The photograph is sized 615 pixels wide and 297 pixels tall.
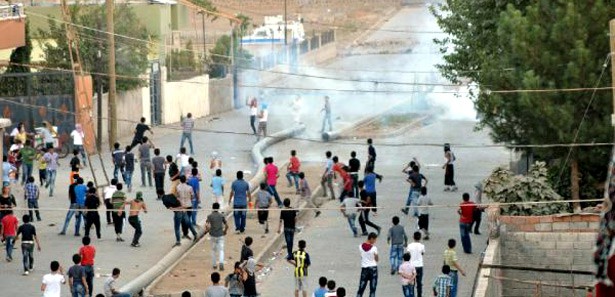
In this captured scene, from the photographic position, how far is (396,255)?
67.5ft

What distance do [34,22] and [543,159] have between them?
26.1m

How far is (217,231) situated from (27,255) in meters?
2.90

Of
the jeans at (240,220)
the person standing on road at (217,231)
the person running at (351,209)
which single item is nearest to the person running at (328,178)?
the jeans at (240,220)

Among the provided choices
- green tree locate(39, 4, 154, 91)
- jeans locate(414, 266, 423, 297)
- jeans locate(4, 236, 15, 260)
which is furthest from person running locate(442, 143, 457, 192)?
green tree locate(39, 4, 154, 91)

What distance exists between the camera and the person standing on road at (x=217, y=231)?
67.7 feet

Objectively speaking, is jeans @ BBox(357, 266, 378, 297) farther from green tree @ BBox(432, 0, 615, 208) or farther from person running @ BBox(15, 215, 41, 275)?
green tree @ BBox(432, 0, 615, 208)

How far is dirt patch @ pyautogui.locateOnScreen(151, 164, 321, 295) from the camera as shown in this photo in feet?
66.3

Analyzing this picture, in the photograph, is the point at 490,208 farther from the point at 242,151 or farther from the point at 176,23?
the point at 176,23

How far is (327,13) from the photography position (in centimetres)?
8894

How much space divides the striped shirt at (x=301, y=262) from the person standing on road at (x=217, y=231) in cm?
251

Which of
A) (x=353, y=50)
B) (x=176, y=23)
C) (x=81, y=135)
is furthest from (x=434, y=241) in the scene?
(x=353, y=50)

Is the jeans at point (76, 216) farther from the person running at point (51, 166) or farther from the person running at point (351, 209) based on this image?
the person running at point (351, 209)

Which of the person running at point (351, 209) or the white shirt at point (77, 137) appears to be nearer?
Result: the person running at point (351, 209)

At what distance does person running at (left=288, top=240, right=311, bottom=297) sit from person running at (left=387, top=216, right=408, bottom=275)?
1.81 meters
